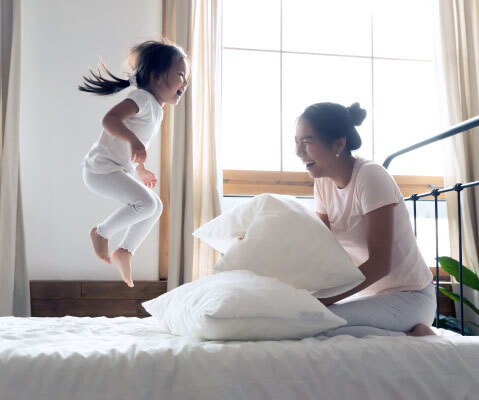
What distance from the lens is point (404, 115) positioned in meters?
3.47

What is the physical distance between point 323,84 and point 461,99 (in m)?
0.84

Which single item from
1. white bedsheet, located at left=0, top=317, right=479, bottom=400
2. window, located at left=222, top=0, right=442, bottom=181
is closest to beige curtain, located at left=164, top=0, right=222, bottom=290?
window, located at left=222, top=0, right=442, bottom=181

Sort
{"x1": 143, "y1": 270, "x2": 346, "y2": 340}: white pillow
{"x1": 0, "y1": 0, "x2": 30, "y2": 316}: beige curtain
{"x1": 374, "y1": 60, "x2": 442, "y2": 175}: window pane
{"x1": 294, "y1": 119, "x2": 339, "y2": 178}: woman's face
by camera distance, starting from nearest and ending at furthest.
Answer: {"x1": 143, "y1": 270, "x2": 346, "y2": 340}: white pillow < {"x1": 294, "y1": 119, "x2": 339, "y2": 178}: woman's face < {"x1": 0, "y1": 0, "x2": 30, "y2": 316}: beige curtain < {"x1": 374, "y1": 60, "x2": 442, "y2": 175}: window pane

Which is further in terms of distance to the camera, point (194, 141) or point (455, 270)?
point (194, 141)

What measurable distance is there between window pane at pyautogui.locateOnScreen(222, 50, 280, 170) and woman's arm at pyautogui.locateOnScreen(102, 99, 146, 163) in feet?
4.84

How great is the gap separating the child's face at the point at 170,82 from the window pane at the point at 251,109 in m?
1.28

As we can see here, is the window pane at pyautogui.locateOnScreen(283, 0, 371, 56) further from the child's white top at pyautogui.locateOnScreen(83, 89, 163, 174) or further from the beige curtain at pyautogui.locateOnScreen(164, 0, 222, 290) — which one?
the child's white top at pyautogui.locateOnScreen(83, 89, 163, 174)

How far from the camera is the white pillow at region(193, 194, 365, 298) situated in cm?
126

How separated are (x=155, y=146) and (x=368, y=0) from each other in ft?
5.67

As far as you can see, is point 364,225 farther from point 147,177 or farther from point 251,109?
point 251,109

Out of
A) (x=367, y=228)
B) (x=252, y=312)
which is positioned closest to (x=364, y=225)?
(x=367, y=228)

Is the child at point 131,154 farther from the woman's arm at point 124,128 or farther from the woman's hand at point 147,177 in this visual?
the woman's hand at point 147,177

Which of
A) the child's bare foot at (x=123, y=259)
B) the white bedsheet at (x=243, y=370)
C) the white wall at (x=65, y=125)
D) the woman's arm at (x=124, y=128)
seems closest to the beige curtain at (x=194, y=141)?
the white wall at (x=65, y=125)

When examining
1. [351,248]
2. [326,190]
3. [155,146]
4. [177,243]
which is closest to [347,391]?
[351,248]
